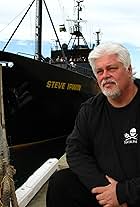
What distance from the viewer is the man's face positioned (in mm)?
2623

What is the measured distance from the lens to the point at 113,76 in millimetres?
2648

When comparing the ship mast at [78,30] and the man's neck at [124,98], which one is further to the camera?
the ship mast at [78,30]

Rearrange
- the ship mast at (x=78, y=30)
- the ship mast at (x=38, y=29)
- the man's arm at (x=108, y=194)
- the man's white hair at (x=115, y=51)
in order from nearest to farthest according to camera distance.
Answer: the man's arm at (x=108, y=194), the man's white hair at (x=115, y=51), the ship mast at (x=38, y=29), the ship mast at (x=78, y=30)

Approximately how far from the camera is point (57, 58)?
15.7 m

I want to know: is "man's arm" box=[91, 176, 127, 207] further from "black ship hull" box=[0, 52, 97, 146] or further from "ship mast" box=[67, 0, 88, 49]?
"ship mast" box=[67, 0, 88, 49]

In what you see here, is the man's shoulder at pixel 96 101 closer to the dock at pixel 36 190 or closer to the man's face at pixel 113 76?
the man's face at pixel 113 76

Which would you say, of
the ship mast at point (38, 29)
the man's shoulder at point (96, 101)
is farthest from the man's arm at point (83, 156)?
the ship mast at point (38, 29)

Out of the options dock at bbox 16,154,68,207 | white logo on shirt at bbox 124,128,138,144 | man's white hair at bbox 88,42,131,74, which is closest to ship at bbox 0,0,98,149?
dock at bbox 16,154,68,207

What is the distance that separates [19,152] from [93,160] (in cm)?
707

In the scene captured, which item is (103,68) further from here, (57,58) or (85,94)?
(57,58)

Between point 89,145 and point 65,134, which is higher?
point 89,145

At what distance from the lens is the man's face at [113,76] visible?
2623 millimetres

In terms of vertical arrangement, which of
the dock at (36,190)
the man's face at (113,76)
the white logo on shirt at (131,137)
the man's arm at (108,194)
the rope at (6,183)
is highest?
the man's face at (113,76)

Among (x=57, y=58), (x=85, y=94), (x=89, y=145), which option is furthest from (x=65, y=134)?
(x=89, y=145)
